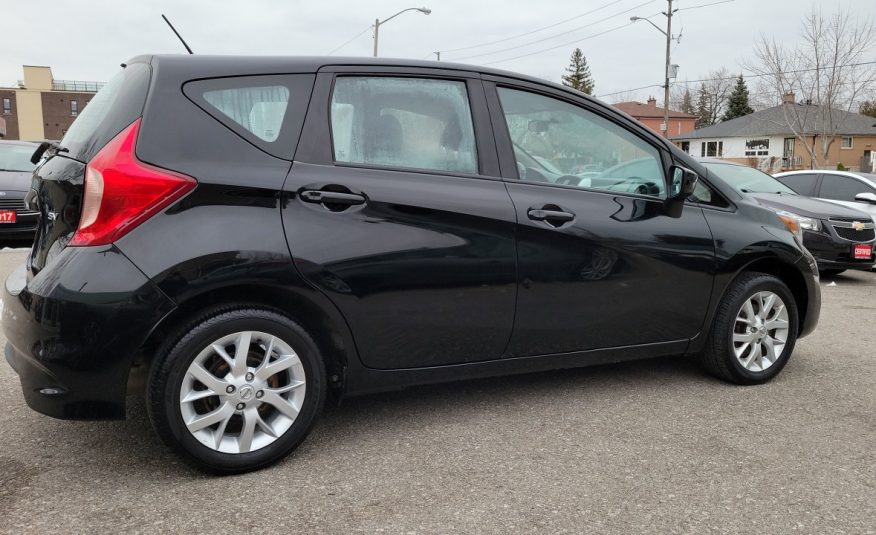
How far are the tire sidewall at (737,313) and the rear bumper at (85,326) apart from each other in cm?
297

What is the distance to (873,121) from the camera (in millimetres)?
52969

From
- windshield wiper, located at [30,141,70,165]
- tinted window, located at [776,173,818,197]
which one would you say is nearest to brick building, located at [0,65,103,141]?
tinted window, located at [776,173,818,197]

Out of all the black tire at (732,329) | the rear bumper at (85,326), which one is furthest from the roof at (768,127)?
the rear bumper at (85,326)

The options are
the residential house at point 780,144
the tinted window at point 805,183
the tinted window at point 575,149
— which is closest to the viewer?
the tinted window at point 575,149

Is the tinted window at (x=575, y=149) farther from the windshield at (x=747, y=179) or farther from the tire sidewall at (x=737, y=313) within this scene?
the windshield at (x=747, y=179)

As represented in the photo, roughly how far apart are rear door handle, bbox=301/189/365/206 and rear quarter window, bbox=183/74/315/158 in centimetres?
19

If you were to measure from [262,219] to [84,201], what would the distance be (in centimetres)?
64

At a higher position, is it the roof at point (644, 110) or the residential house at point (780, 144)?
the roof at point (644, 110)

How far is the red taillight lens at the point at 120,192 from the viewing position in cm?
259

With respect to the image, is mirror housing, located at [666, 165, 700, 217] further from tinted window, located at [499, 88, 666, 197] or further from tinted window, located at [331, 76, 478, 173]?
tinted window, located at [331, 76, 478, 173]

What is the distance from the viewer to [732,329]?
400 centimetres

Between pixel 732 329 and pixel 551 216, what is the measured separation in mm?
1398

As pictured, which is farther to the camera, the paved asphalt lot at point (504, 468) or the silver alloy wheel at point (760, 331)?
the silver alloy wheel at point (760, 331)

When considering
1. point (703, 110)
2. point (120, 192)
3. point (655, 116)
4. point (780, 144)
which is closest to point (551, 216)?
point (120, 192)
